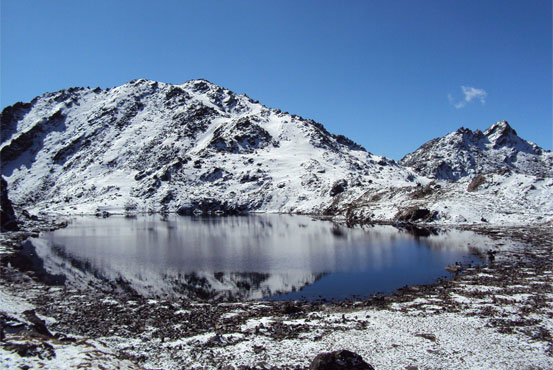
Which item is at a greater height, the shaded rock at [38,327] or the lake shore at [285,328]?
the shaded rock at [38,327]

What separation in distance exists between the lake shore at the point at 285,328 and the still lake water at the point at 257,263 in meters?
4.05

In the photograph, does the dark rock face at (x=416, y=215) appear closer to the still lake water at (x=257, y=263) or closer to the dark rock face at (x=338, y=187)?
the still lake water at (x=257, y=263)

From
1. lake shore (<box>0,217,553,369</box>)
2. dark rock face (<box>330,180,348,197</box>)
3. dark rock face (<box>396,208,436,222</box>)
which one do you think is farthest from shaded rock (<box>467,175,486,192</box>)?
lake shore (<box>0,217,553,369</box>)

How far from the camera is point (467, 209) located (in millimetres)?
89062

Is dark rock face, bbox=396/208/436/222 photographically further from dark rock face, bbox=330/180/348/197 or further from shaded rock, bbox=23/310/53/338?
shaded rock, bbox=23/310/53/338

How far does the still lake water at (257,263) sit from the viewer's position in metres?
34.7

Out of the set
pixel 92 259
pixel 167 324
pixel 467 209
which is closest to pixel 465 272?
pixel 167 324

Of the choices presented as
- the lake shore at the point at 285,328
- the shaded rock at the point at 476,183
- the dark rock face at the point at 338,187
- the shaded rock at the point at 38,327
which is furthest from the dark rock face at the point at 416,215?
the shaded rock at the point at 38,327

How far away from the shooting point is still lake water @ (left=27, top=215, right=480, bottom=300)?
1366 inches

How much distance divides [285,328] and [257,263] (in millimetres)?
24147

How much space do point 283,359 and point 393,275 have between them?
24.8 metres

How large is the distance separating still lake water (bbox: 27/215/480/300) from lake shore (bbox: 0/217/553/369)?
A: 13.3ft

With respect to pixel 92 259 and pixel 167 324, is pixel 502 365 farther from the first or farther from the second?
pixel 92 259

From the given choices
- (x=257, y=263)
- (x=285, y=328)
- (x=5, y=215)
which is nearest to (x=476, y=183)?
(x=257, y=263)
